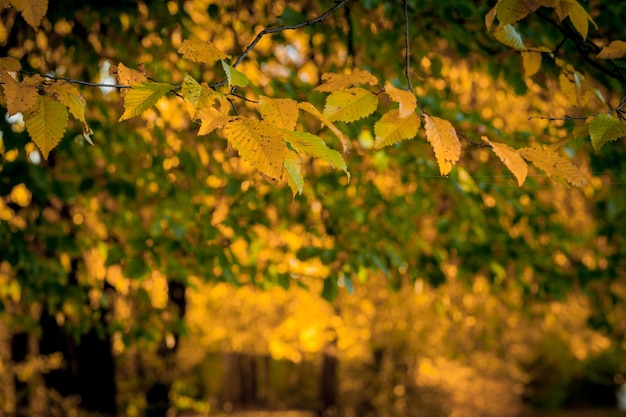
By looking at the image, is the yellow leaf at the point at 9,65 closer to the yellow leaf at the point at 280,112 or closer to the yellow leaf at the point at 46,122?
the yellow leaf at the point at 46,122

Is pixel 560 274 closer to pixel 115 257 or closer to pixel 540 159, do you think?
pixel 115 257

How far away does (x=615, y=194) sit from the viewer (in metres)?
5.61

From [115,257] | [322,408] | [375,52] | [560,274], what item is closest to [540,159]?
[375,52]

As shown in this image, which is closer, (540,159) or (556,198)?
(540,159)

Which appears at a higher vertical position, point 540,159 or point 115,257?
point 540,159

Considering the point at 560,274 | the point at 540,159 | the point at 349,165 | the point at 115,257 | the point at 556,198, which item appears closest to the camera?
the point at 540,159

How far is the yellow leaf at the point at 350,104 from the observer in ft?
6.18

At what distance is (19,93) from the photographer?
1644 mm

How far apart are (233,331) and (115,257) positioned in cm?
1114

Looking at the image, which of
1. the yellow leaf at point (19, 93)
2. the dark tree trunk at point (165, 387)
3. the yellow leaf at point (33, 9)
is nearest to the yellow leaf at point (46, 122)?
the yellow leaf at point (19, 93)

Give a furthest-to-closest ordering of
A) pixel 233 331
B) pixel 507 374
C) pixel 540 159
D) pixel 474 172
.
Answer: pixel 507 374 < pixel 233 331 < pixel 474 172 < pixel 540 159

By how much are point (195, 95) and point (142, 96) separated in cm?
16

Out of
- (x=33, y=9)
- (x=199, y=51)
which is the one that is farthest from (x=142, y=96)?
(x=33, y=9)

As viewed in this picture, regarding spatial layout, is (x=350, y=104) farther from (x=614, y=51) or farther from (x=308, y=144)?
(x=614, y=51)
